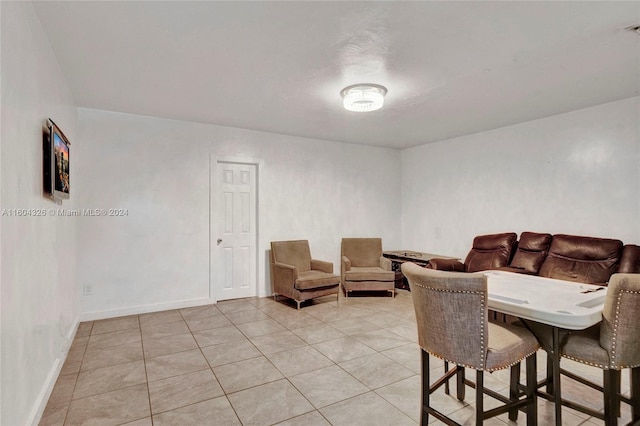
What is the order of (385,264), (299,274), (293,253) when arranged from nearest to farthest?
(299,274), (293,253), (385,264)

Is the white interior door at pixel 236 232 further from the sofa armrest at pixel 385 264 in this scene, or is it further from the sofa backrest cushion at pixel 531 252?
the sofa backrest cushion at pixel 531 252

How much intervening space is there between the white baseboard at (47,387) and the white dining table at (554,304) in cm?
278

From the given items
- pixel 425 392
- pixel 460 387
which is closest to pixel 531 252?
pixel 460 387

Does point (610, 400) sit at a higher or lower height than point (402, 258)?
lower

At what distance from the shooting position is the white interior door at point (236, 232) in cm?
501

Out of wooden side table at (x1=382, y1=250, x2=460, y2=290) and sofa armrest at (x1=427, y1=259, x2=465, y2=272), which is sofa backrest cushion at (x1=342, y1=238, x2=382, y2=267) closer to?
wooden side table at (x1=382, y1=250, x2=460, y2=290)

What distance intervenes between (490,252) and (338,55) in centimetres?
351

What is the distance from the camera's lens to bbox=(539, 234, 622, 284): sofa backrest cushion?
362 cm

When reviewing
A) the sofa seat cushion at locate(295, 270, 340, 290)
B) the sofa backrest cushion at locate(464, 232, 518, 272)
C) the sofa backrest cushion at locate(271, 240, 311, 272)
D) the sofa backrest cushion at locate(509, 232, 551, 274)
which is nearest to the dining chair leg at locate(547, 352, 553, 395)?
the sofa backrest cushion at locate(509, 232, 551, 274)

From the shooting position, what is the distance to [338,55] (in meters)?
2.69

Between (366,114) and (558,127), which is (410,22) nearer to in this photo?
(366,114)

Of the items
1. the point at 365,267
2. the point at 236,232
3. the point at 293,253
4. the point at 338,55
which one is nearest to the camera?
the point at 338,55

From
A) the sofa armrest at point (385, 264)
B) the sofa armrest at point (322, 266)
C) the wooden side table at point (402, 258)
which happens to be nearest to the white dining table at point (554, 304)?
the sofa armrest at point (322, 266)

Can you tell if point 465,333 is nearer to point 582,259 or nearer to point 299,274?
point 582,259
